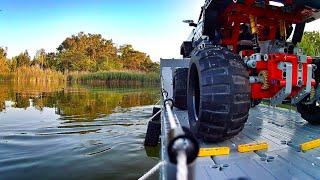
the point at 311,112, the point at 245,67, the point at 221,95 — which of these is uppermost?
the point at 245,67

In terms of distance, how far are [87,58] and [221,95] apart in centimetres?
6702

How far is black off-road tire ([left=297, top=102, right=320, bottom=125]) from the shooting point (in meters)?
5.70

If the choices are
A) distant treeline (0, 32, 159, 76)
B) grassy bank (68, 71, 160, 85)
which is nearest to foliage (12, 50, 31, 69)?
distant treeline (0, 32, 159, 76)

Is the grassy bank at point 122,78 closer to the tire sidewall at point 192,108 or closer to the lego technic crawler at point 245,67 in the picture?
the lego technic crawler at point 245,67

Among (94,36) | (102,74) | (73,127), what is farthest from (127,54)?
(73,127)

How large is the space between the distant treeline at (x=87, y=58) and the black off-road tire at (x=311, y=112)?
6037 centimetres

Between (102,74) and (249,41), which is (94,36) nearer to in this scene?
(102,74)

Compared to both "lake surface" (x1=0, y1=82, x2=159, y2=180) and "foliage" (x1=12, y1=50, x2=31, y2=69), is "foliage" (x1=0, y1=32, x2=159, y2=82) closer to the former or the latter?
"foliage" (x1=12, y1=50, x2=31, y2=69)

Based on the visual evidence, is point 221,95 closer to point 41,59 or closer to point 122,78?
point 122,78

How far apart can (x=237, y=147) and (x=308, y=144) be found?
0.75 m

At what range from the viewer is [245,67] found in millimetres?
4180

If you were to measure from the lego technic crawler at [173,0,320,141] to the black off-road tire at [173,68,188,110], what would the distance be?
1.04 m

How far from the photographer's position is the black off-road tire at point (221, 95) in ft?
12.4

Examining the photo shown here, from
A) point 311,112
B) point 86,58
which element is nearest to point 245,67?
point 311,112
